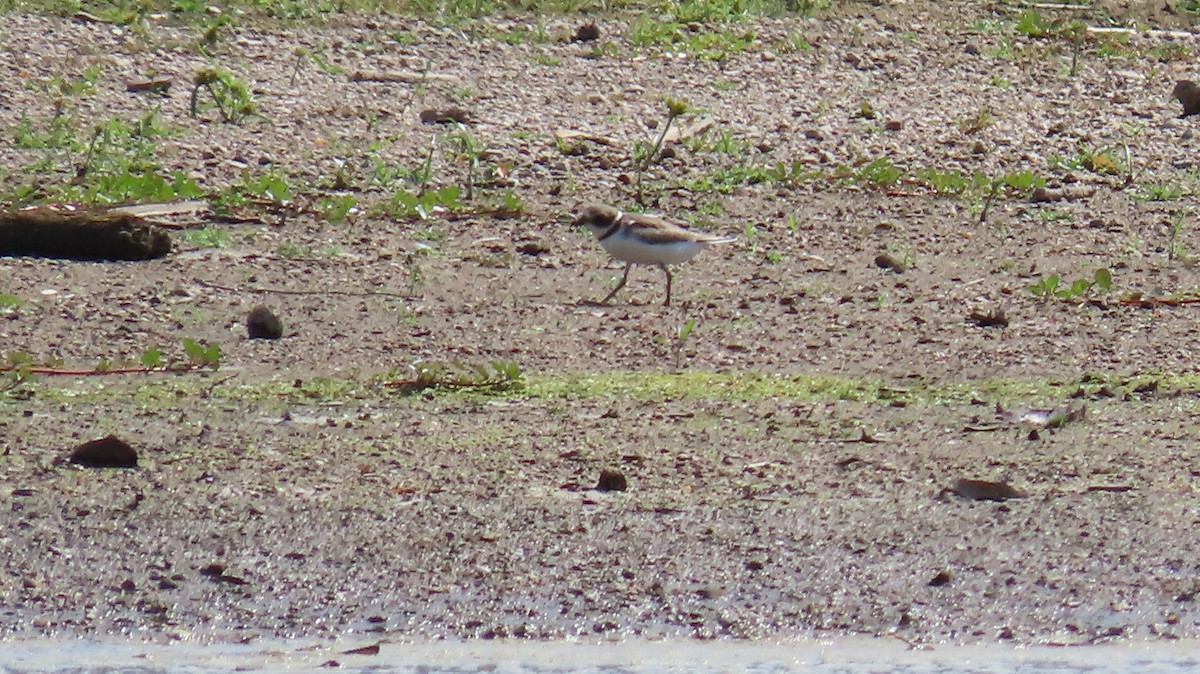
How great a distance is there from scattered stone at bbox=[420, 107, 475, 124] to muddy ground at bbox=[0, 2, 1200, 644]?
4.3 inches

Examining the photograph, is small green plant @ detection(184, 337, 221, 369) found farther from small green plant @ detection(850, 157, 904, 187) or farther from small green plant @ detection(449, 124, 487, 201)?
small green plant @ detection(850, 157, 904, 187)

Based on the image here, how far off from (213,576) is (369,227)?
4424 millimetres

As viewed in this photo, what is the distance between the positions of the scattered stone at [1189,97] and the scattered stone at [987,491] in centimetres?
657

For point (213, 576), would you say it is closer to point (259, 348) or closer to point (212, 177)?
point (259, 348)

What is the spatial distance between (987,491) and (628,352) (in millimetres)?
2205

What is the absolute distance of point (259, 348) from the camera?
25.3 feet

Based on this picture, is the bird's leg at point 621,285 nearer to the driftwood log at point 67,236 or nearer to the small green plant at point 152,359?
the driftwood log at point 67,236

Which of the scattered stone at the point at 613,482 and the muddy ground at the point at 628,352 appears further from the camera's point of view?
the scattered stone at the point at 613,482

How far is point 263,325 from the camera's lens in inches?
307

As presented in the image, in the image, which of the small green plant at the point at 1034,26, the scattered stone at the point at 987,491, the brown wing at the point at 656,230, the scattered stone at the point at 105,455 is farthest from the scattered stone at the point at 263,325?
the small green plant at the point at 1034,26

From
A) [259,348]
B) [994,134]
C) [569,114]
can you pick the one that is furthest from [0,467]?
[994,134]

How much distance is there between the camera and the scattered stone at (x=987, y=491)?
583cm

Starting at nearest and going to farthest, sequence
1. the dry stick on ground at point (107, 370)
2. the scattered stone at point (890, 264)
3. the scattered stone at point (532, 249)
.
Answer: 1. the dry stick on ground at point (107, 370)
2. the scattered stone at point (890, 264)
3. the scattered stone at point (532, 249)

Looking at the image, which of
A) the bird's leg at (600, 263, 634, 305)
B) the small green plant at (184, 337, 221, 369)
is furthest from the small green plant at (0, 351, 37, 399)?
the bird's leg at (600, 263, 634, 305)
